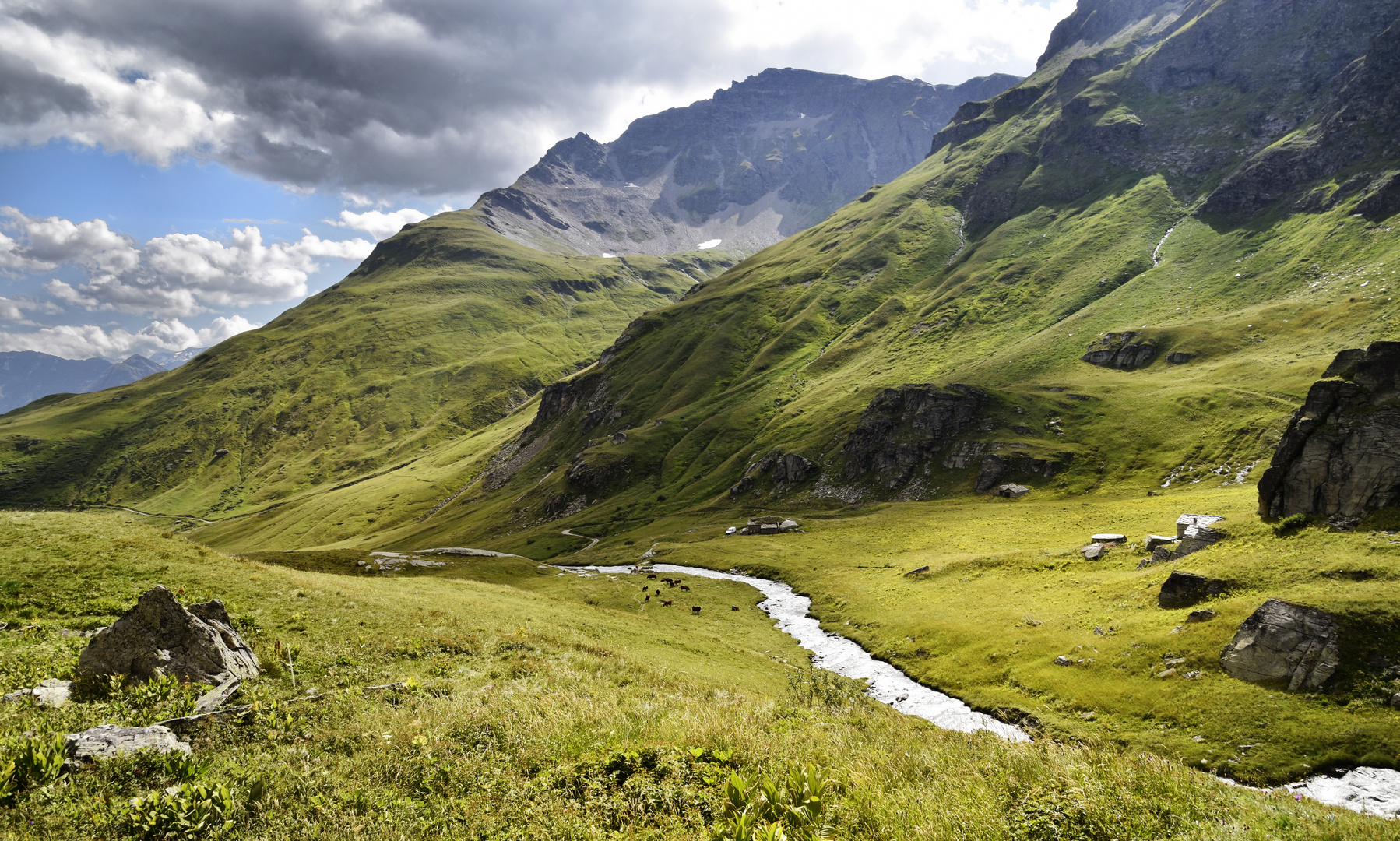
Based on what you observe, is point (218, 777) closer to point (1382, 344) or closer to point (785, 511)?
point (1382, 344)

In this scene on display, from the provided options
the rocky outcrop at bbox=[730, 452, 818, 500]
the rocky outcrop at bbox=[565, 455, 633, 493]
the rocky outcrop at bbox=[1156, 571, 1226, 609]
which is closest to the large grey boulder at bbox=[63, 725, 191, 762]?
the rocky outcrop at bbox=[1156, 571, 1226, 609]

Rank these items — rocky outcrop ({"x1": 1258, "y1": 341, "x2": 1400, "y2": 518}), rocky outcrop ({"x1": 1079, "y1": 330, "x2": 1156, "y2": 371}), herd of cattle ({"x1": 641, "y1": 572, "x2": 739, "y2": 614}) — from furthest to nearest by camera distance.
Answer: rocky outcrop ({"x1": 1079, "y1": 330, "x2": 1156, "y2": 371}) → herd of cattle ({"x1": 641, "y1": 572, "x2": 739, "y2": 614}) → rocky outcrop ({"x1": 1258, "y1": 341, "x2": 1400, "y2": 518})

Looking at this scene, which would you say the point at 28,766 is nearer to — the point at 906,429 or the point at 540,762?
the point at 540,762

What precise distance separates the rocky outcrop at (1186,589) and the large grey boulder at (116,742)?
54.6 m

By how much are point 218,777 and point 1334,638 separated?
48183 millimetres

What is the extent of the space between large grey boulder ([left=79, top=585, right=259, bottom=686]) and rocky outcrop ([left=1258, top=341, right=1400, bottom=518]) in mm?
64294

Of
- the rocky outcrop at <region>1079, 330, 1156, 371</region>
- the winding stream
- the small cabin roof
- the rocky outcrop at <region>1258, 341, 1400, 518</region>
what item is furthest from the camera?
the rocky outcrop at <region>1079, 330, 1156, 371</region>

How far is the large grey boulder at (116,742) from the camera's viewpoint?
970 centimetres

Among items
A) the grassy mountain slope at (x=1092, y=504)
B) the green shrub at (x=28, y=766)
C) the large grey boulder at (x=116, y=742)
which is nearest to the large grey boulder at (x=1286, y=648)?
the grassy mountain slope at (x=1092, y=504)

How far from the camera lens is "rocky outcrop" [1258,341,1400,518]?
135 ft

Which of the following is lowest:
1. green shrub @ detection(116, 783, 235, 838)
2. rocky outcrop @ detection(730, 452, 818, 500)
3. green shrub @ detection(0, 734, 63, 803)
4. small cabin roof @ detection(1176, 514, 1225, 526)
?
rocky outcrop @ detection(730, 452, 818, 500)

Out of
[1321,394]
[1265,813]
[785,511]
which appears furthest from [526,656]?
[785,511]

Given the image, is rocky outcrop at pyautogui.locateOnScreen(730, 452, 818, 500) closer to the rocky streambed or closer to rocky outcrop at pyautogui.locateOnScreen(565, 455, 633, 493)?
rocky outcrop at pyautogui.locateOnScreen(565, 455, 633, 493)

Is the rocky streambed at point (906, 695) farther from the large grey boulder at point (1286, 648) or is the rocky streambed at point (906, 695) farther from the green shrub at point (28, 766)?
the green shrub at point (28, 766)
